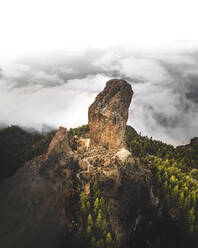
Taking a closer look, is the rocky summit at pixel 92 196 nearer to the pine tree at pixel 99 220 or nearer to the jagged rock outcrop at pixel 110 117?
the jagged rock outcrop at pixel 110 117

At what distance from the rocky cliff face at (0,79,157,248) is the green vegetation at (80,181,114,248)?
Answer: 2048 mm

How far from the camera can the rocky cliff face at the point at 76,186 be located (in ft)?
111

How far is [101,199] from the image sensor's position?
127 ft

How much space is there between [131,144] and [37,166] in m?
66.1

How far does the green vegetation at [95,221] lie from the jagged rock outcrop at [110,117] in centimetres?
1578

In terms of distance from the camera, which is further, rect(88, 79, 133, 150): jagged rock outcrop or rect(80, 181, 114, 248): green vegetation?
rect(88, 79, 133, 150): jagged rock outcrop

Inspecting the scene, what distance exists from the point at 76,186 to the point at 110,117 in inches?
863

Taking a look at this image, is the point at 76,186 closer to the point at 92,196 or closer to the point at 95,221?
the point at 92,196

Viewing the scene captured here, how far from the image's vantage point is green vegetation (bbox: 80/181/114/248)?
32625mm

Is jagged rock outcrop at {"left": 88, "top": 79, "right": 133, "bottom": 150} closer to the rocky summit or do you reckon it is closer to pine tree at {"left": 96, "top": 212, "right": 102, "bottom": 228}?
the rocky summit

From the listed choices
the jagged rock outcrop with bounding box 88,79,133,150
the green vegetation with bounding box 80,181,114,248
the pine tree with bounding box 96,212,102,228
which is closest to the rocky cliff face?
the jagged rock outcrop with bounding box 88,79,133,150

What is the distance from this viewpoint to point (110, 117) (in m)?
50.7

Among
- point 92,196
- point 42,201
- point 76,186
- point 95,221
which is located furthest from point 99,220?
point 42,201

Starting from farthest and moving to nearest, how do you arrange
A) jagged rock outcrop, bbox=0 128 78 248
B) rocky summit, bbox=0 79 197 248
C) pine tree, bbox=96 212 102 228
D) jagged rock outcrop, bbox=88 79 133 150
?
jagged rock outcrop, bbox=88 79 133 150 < pine tree, bbox=96 212 102 228 < rocky summit, bbox=0 79 197 248 < jagged rock outcrop, bbox=0 128 78 248
